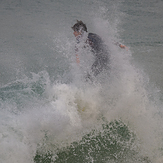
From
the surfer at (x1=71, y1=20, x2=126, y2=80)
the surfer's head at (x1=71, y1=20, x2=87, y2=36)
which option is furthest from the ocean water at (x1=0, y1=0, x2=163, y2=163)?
the surfer's head at (x1=71, y1=20, x2=87, y2=36)

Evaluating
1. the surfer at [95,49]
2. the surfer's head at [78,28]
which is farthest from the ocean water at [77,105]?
the surfer's head at [78,28]

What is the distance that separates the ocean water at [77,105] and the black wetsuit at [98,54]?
0.17 meters

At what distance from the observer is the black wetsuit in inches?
171

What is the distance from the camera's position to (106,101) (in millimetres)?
4414

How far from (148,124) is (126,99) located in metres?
0.65

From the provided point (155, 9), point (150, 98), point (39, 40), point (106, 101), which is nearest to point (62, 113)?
point (106, 101)

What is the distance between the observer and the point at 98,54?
173 inches

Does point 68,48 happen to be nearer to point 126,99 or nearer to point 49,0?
point 126,99

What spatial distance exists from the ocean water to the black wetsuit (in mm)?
170

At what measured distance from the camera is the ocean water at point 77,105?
3.62 m

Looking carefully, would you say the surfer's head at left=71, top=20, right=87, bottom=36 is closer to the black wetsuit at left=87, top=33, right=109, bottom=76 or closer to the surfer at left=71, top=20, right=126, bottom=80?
the surfer at left=71, top=20, right=126, bottom=80

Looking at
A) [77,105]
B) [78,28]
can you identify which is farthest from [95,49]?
[77,105]

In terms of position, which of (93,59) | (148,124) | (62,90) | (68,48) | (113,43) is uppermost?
(68,48)

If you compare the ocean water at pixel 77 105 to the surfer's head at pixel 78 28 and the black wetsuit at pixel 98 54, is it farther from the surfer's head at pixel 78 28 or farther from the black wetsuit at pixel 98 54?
the surfer's head at pixel 78 28
